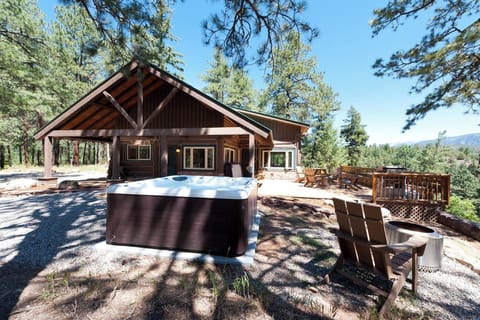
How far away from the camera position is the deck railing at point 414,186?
591 cm

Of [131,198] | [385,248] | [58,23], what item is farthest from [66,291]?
[58,23]

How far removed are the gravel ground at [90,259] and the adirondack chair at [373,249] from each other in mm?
246

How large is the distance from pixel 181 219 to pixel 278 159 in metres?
11.3

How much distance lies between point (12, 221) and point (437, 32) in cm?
1206

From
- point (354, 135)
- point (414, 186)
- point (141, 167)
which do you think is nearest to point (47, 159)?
point (141, 167)

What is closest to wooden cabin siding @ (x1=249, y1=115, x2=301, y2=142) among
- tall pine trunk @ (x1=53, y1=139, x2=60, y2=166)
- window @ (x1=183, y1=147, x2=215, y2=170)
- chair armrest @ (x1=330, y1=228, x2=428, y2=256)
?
window @ (x1=183, y1=147, x2=215, y2=170)

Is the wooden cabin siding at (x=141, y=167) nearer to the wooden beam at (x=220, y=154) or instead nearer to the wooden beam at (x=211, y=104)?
the wooden beam at (x=220, y=154)

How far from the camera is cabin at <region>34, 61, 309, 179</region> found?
7.30 m

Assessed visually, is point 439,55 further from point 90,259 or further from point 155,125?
point 155,125

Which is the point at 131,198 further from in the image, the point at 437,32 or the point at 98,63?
the point at 98,63

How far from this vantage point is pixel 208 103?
7.30 m

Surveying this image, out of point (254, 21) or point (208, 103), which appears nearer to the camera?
point (254, 21)

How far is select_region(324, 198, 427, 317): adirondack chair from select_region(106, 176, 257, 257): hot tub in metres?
1.28

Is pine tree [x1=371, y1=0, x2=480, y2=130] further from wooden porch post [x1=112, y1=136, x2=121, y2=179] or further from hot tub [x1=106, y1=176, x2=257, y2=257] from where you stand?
wooden porch post [x1=112, y1=136, x2=121, y2=179]
